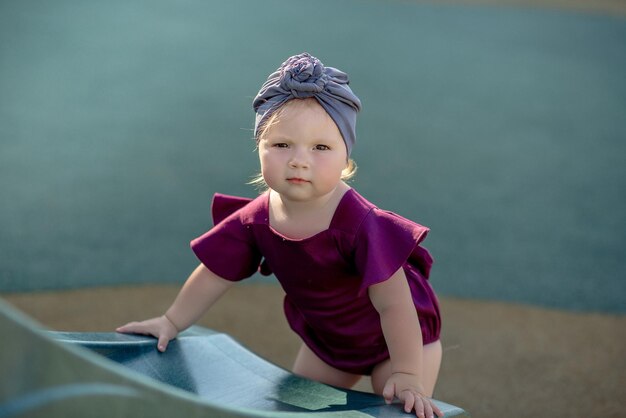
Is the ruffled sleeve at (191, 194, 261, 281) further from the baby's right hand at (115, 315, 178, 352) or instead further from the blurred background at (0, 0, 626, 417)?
the blurred background at (0, 0, 626, 417)

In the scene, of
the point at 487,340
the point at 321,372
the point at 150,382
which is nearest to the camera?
the point at 150,382

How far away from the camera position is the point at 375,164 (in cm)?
527

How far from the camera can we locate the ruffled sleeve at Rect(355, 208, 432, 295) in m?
1.97

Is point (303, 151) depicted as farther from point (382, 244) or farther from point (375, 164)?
point (375, 164)

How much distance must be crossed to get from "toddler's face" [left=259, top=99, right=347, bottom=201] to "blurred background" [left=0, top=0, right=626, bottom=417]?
1.12 m

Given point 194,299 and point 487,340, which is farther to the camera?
point 487,340

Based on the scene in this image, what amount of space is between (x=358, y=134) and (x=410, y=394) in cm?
394

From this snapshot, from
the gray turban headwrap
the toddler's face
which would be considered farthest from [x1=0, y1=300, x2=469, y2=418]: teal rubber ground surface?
the gray turban headwrap

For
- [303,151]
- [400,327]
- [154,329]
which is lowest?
[154,329]

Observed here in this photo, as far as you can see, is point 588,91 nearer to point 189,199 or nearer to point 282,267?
point 189,199

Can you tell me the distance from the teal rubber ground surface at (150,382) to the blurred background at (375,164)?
33.9 inches

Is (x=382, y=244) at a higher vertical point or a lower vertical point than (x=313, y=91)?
lower

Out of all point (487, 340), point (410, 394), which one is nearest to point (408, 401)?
point (410, 394)

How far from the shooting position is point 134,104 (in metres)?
6.19
